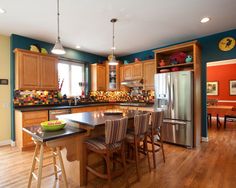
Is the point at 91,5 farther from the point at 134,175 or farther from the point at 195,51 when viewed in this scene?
the point at 134,175

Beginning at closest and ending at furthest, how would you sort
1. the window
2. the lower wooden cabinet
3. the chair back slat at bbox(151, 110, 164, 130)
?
1. the chair back slat at bbox(151, 110, 164, 130)
2. the lower wooden cabinet
3. the window

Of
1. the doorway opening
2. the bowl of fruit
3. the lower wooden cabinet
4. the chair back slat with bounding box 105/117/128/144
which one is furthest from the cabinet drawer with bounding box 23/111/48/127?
the doorway opening

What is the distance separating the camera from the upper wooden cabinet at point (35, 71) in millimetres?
3572

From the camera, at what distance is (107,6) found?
2.59 meters

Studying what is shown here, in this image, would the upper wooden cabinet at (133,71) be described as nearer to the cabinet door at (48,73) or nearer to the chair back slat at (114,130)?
the cabinet door at (48,73)

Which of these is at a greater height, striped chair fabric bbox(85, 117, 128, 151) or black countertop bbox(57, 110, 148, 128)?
black countertop bbox(57, 110, 148, 128)

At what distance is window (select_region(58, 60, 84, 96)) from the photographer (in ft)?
16.0

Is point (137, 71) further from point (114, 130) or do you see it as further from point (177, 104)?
point (114, 130)

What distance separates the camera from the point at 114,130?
1.92m

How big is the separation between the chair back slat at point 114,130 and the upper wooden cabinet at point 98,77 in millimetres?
3525

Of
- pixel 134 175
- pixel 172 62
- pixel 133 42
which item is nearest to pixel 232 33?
pixel 172 62

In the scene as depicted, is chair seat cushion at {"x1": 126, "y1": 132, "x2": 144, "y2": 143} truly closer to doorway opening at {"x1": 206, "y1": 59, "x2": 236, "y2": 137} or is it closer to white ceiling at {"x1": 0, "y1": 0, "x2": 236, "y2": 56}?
white ceiling at {"x1": 0, "y1": 0, "x2": 236, "y2": 56}

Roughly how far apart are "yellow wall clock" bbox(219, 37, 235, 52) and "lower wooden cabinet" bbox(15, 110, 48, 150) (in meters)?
4.69

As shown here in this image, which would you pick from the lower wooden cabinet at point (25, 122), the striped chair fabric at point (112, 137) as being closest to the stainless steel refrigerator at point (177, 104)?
the striped chair fabric at point (112, 137)
